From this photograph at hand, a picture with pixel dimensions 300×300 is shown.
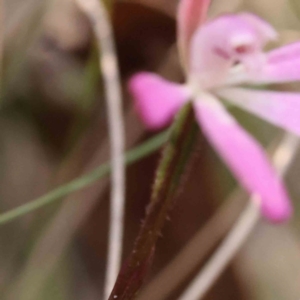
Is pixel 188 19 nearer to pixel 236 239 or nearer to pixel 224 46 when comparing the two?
pixel 224 46

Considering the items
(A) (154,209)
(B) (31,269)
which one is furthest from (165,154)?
(B) (31,269)

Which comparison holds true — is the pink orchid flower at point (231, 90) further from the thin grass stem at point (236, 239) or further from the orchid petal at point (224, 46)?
the thin grass stem at point (236, 239)

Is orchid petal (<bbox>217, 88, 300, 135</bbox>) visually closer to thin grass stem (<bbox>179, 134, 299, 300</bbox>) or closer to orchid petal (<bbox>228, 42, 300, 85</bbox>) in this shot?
orchid petal (<bbox>228, 42, 300, 85</bbox>)

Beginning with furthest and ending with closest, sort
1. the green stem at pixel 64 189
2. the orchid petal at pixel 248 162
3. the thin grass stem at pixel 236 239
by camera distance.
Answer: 1. the thin grass stem at pixel 236 239
2. the green stem at pixel 64 189
3. the orchid petal at pixel 248 162

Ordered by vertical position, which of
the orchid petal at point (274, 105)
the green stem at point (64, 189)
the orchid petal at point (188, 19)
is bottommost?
the orchid petal at point (274, 105)

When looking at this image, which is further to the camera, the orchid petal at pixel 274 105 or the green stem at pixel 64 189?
the green stem at pixel 64 189

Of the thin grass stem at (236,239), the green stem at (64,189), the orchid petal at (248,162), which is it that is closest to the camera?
the orchid petal at (248,162)

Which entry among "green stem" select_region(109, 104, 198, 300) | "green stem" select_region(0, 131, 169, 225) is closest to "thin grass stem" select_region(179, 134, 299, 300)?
"green stem" select_region(0, 131, 169, 225)

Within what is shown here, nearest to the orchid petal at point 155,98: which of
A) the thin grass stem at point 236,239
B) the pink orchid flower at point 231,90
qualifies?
the pink orchid flower at point 231,90
